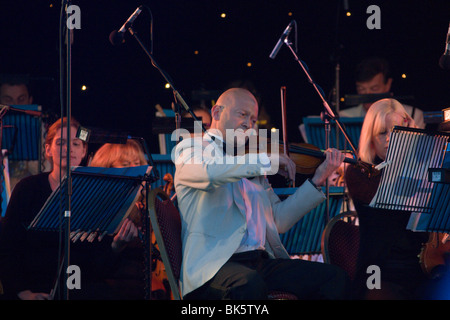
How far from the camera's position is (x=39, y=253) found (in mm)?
3412

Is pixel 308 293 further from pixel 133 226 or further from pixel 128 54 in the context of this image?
pixel 128 54

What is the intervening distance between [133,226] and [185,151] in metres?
0.90

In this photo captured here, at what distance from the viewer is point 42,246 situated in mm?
3443

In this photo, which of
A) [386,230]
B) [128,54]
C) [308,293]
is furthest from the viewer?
[128,54]

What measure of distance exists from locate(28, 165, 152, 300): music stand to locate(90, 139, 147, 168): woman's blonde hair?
1.19m

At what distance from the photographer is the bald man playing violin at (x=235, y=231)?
2592mm

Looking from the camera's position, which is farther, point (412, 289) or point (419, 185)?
point (412, 289)

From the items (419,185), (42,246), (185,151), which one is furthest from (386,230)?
(42,246)

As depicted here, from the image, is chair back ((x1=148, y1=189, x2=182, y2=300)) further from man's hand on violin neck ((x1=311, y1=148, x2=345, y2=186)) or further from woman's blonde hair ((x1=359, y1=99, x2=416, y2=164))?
woman's blonde hair ((x1=359, y1=99, x2=416, y2=164))

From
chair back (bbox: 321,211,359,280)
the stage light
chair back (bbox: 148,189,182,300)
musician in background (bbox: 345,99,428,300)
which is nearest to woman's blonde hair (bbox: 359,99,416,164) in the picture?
musician in background (bbox: 345,99,428,300)

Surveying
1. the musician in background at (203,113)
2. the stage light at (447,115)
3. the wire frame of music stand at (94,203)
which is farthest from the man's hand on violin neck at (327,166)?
the musician in background at (203,113)

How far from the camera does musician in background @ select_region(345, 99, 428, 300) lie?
9.80ft

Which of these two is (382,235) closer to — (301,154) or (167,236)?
(301,154)
